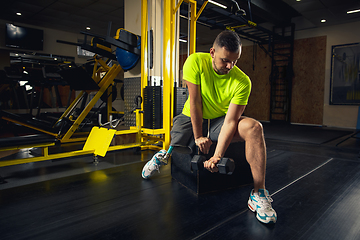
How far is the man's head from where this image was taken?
1.28 metres

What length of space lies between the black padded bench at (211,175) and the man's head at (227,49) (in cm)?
59

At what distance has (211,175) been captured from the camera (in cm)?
172

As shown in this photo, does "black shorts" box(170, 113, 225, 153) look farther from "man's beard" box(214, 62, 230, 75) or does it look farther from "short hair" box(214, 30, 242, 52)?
"short hair" box(214, 30, 242, 52)

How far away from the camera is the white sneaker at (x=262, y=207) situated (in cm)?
126

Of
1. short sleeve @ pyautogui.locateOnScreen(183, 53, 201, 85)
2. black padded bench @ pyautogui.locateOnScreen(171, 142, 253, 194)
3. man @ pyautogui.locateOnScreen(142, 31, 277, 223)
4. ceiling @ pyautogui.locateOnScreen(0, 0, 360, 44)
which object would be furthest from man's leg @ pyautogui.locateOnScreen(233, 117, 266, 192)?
ceiling @ pyautogui.locateOnScreen(0, 0, 360, 44)

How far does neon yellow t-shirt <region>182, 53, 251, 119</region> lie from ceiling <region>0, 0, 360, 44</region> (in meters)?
3.34

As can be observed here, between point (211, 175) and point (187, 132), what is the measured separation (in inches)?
15.0

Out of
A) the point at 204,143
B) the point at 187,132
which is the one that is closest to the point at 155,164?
the point at 187,132

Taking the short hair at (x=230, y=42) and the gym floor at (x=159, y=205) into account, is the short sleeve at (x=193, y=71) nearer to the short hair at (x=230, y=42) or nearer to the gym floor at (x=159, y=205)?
the short hair at (x=230, y=42)

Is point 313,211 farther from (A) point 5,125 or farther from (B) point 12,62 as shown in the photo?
(B) point 12,62

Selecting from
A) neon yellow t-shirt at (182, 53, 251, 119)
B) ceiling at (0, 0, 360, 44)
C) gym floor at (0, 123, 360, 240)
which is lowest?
gym floor at (0, 123, 360, 240)

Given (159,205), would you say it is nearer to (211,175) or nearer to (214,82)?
(211,175)

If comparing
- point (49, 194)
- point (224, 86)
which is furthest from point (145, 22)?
point (49, 194)

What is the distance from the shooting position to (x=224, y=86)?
1.51m
